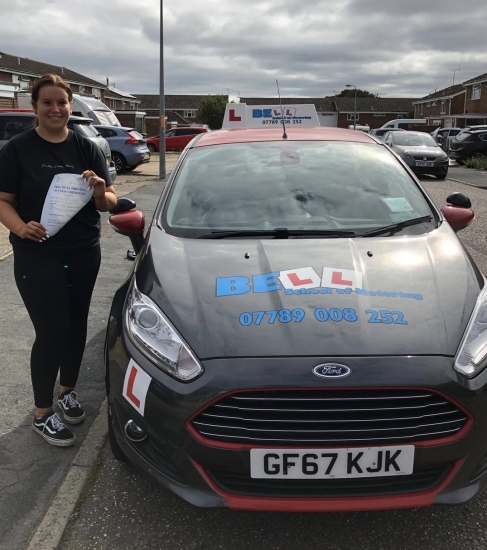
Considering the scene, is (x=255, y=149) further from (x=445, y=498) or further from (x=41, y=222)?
(x=445, y=498)

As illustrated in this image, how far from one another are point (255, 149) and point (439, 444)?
223 centimetres

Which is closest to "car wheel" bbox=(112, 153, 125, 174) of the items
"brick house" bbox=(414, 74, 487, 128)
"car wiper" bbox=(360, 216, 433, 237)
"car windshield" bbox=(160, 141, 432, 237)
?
"car windshield" bbox=(160, 141, 432, 237)

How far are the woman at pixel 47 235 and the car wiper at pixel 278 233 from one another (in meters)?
0.65

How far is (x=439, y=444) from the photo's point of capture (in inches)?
75.7

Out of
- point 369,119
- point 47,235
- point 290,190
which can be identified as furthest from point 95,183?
point 369,119

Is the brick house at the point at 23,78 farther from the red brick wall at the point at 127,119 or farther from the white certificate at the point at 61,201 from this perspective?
the white certificate at the point at 61,201

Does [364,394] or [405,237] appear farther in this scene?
[405,237]

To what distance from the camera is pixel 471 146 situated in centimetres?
2280

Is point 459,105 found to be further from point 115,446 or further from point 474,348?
point 115,446

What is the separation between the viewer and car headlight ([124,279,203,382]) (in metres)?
2.02

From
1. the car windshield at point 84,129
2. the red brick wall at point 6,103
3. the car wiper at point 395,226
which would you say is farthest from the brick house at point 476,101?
the car wiper at point 395,226

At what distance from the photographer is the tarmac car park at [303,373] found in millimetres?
1909

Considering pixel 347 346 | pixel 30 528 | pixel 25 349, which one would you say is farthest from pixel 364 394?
pixel 25 349

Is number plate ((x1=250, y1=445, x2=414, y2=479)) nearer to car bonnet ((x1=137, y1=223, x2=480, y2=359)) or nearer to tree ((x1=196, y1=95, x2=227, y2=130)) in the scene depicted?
car bonnet ((x1=137, y1=223, x2=480, y2=359))
